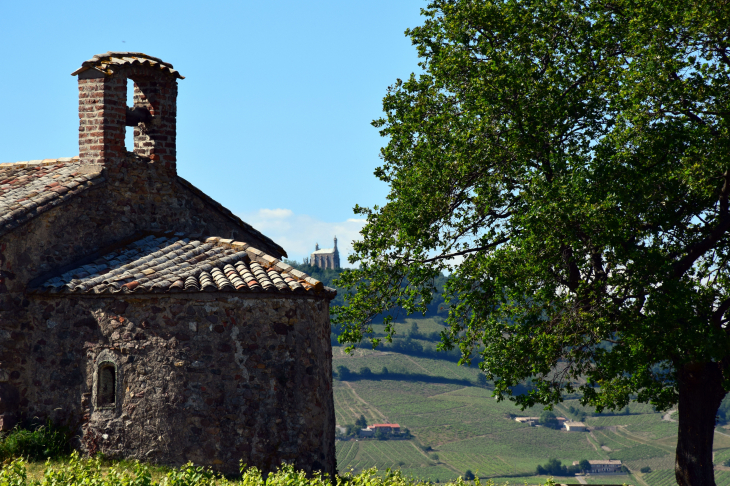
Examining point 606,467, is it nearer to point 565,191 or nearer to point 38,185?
point 565,191

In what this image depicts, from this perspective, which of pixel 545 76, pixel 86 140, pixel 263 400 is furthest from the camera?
pixel 545 76

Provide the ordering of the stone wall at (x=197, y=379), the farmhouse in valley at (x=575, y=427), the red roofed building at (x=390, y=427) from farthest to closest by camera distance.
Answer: the farmhouse in valley at (x=575, y=427)
the red roofed building at (x=390, y=427)
the stone wall at (x=197, y=379)

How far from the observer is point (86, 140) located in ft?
47.0

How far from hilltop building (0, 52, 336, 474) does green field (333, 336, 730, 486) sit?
11213 cm

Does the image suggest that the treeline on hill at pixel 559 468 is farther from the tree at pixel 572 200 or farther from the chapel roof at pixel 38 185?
the chapel roof at pixel 38 185

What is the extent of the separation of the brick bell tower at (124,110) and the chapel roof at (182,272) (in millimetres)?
2069

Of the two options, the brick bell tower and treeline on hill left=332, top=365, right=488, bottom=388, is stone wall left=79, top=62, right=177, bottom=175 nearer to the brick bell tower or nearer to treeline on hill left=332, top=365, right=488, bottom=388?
the brick bell tower

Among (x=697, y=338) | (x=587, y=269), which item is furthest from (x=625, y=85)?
(x=697, y=338)

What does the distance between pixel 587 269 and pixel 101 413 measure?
10.0 metres

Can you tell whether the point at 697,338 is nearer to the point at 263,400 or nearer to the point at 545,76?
the point at 545,76

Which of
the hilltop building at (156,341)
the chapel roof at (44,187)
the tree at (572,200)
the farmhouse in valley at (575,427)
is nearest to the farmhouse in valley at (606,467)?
the farmhouse in valley at (575,427)

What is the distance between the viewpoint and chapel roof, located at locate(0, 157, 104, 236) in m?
12.5

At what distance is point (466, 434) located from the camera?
472 feet

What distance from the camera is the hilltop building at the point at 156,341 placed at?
459 inches
